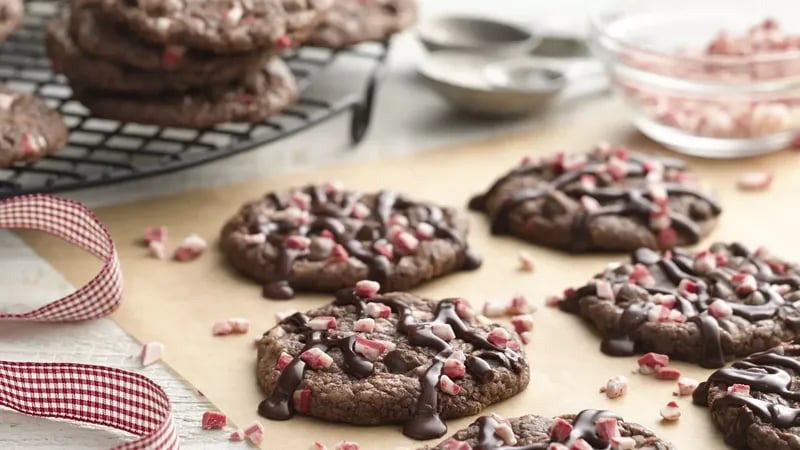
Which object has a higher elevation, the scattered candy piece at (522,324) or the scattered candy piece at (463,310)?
the scattered candy piece at (463,310)

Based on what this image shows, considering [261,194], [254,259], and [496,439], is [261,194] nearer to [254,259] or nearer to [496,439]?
[254,259]

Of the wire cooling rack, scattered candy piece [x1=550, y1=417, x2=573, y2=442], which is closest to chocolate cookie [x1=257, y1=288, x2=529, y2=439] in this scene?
scattered candy piece [x1=550, y1=417, x2=573, y2=442]

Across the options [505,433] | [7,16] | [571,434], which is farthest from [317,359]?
[7,16]

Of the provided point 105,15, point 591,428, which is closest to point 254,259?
point 105,15

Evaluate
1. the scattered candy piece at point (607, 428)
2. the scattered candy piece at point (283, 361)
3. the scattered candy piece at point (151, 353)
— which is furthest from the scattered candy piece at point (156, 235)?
the scattered candy piece at point (607, 428)

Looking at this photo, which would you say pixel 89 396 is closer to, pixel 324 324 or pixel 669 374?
pixel 324 324

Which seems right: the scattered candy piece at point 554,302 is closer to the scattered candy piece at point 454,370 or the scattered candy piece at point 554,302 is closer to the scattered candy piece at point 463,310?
the scattered candy piece at point 463,310

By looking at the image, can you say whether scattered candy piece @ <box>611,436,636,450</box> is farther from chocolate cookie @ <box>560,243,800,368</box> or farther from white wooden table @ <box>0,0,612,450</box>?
white wooden table @ <box>0,0,612,450</box>

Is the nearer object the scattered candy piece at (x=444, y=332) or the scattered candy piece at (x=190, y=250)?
the scattered candy piece at (x=444, y=332)

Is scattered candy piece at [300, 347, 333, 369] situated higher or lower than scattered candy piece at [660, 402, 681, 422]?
higher
